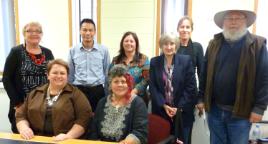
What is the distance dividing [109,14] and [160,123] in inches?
72.3

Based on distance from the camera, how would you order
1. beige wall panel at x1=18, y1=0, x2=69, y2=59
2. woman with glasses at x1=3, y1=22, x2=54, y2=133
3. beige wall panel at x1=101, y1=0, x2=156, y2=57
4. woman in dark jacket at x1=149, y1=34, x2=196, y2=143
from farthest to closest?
beige wall panel at x1=18, y1=0, x2=69, y2=59 → beige wall panel at x1=101, y1=0, x2=156, y2=57 → woman with glasses at x1=3, y1=22, x2=54, y2=133 → woman in dark jacket at x1=149, y1=34, x2=196, y2=143

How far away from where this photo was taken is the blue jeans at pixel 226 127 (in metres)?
2.11

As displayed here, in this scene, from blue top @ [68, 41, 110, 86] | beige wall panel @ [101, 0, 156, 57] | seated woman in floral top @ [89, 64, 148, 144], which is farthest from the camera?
beige wall panel @ [101, 0, 156, 57]

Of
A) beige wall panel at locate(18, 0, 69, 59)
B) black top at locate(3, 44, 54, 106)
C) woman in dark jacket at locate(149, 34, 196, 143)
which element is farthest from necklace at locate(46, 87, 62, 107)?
beige wall panel at locate(18, 0, 69, 59)

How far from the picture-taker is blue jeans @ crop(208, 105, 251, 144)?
2111 mm

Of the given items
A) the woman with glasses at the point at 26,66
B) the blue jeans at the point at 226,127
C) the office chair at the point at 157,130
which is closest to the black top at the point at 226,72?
the blue jeans at the point at 226,127

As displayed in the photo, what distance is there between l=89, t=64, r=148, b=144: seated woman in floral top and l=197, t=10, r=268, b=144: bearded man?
0.59 meters

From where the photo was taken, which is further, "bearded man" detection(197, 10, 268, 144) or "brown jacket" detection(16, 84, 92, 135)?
"brown jacket" detection(16, 84, 92, 135)

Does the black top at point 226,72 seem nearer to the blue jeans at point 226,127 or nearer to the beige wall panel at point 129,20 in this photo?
the blue jeans at point 226,127

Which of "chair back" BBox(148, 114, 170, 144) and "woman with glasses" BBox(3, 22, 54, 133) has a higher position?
"woman with glasses" BBox(3, 22, 54, 133)

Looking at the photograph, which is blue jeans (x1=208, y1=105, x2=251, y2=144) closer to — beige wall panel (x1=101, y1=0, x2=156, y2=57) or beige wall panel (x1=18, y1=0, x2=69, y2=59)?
beige wall panel (x1=101, y1=0, x2=156, y2=57)

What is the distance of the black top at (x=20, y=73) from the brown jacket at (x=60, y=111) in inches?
17.5

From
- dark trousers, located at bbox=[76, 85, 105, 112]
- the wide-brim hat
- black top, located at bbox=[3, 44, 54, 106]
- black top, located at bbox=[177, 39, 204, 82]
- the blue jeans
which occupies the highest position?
the wide-brim hat

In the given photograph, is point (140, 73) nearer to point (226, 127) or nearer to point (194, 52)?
point (194, 52)
